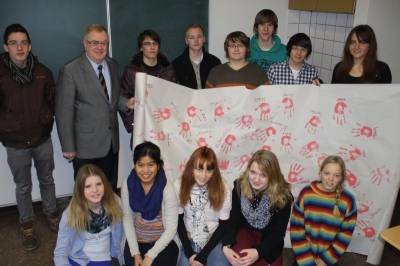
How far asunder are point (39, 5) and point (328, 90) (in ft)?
7.71

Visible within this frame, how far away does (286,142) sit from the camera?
284 cm

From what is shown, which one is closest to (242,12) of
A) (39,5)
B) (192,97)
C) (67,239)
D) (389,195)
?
(192,97)

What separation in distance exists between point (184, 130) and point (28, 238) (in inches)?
59.5

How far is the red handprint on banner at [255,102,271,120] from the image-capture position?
2.80 metres

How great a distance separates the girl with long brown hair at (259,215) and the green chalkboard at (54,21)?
1978 mm

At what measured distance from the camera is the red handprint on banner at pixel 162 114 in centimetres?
274

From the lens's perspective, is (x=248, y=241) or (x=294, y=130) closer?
(x=248, y=241)

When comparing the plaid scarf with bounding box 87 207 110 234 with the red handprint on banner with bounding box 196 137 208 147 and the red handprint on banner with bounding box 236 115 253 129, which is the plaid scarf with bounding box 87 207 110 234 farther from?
the red handprint on banner with bounding box 236 115 253 129

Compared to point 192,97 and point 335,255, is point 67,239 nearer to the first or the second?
point 192,97

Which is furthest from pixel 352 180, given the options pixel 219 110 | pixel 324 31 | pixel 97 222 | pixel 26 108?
pixel 26 108

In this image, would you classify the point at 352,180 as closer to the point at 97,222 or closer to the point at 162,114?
the point at 162,114

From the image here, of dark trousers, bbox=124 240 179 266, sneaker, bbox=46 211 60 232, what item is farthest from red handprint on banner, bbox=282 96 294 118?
sneaker, bbox=46 211 60 232

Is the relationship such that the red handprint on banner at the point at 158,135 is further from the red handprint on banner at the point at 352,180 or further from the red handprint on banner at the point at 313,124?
the red handprint on banner at the point at 352,180

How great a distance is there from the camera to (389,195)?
2754 millimetres
